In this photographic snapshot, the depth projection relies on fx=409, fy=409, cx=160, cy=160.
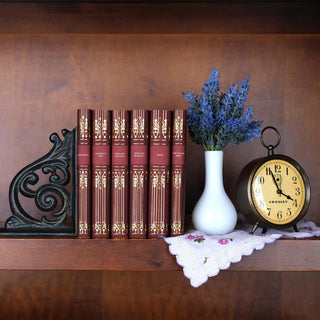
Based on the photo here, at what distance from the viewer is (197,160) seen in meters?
1.10

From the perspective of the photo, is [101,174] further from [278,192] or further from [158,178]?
[278,192]

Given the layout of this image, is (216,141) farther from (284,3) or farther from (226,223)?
(284,3)

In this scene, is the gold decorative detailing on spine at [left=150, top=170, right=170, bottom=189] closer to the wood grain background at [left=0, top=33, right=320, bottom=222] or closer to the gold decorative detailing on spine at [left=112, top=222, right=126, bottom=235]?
the gold decorative detailing on spine at [left=112, top=222, right=126, bottom=235]

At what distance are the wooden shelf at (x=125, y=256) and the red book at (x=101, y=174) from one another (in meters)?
0.05

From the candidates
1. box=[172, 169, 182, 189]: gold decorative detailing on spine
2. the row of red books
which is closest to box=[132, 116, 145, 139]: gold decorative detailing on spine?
the row of red books

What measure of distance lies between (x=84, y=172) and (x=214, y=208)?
0.29 m

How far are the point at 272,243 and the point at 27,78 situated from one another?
756mm

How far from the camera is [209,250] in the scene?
2.60 feet

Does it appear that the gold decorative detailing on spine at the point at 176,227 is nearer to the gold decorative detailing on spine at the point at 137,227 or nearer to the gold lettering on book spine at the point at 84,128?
the gold decorative detailing on spine at the point at 137,227

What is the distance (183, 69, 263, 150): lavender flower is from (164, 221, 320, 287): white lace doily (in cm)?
21

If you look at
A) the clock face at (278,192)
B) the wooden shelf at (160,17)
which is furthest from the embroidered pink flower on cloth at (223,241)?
the wooden shelf at (160,17)

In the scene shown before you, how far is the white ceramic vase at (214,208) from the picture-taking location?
0.88 metres

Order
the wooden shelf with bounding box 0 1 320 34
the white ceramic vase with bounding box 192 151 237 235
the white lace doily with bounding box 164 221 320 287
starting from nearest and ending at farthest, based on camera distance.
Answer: the white lace doily with bounding box 164 221 320 287 → the white ceramic vase with bounding box 192 151 237 235 → the wooden shelf with bounding box 0 1 320 34

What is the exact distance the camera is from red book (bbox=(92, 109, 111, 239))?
850 millimetres
